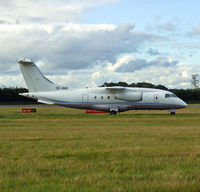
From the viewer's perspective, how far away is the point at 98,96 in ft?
166

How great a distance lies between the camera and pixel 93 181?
26.0 ft

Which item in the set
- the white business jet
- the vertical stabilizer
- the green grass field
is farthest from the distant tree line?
the green grass field

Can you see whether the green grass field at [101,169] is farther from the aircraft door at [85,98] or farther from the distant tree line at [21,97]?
the distant tree line at [21,97]

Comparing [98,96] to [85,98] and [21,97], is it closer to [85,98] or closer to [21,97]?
[85,98]

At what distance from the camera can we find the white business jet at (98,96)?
49.6 metres

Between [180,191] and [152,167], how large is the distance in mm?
2446

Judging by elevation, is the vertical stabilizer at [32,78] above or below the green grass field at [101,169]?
above

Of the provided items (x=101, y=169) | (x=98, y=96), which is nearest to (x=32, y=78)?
(x=98, y=96)

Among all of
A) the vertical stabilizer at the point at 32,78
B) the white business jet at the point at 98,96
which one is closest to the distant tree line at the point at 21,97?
the white business jet at the point at 98,96

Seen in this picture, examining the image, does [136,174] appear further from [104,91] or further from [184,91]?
[184,91]

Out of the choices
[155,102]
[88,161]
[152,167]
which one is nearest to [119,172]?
[152,167]

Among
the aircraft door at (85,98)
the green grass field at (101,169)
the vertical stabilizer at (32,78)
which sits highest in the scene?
the vertical stabilizer at (32,78)

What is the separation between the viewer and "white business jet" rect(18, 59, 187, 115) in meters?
49.6

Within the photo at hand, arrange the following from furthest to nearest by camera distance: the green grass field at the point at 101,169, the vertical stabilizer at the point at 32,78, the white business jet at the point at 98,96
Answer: the vertical stabilizer at the point at 32,78 < the white business jet at the point at 98,96 < the green grass field at the point at 101,169
